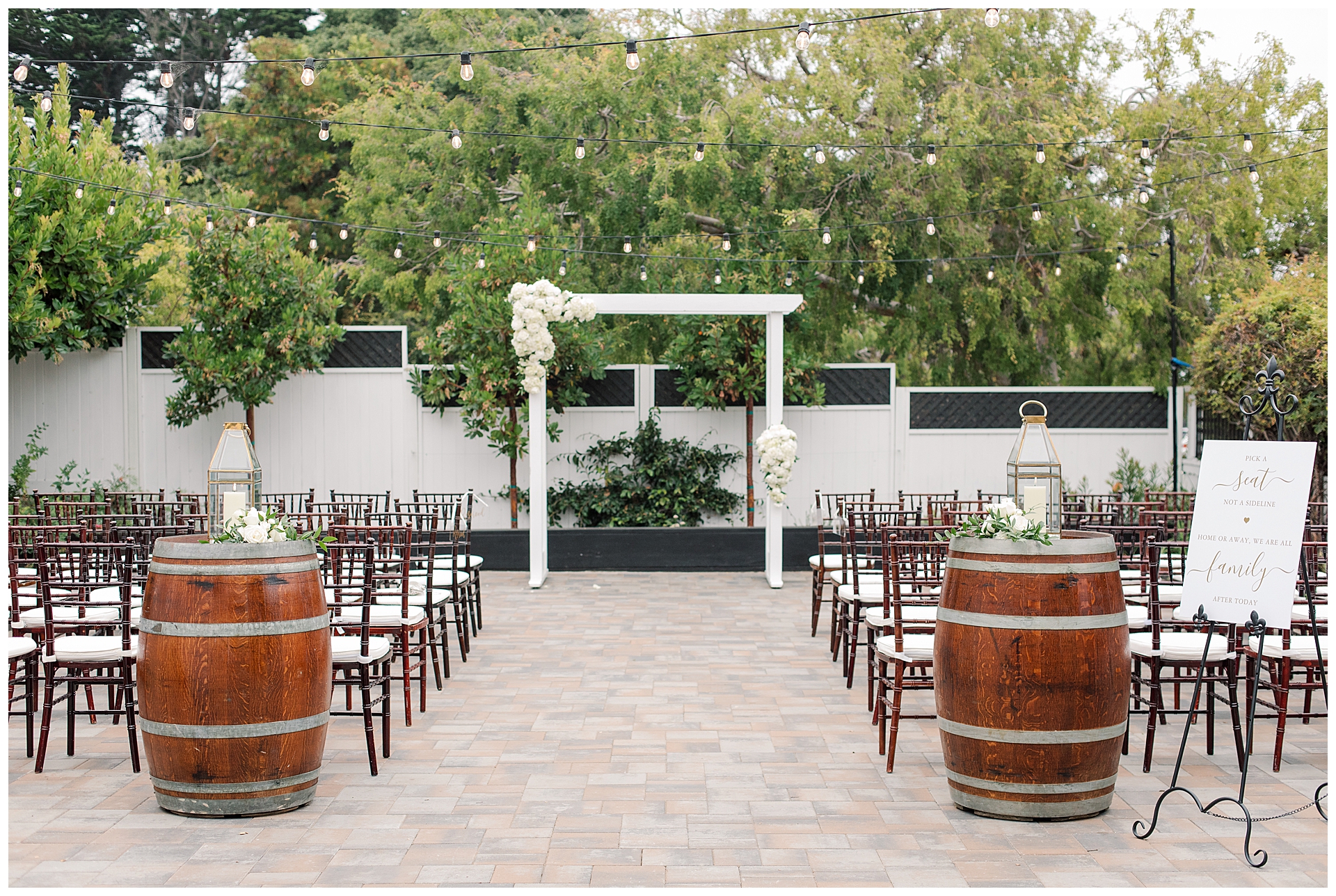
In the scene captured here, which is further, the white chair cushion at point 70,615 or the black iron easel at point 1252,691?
the white chair cushion at point 70,615

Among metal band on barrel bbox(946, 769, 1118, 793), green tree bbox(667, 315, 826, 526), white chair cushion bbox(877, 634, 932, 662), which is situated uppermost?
green tree bbox(667, 315, 826, 526)

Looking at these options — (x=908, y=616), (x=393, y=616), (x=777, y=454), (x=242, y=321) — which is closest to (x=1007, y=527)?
(x=908, y=616)

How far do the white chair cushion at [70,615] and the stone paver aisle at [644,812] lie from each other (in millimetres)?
495

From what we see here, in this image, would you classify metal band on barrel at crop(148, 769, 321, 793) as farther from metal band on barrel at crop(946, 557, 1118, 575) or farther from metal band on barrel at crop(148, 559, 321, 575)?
metal band on barrel at crop(946, 557, 1118, 575)

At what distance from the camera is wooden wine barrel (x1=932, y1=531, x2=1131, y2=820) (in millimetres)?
3732

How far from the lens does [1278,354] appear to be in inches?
385

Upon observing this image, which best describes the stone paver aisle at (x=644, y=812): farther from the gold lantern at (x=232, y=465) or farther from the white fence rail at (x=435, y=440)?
the white fence rail at (x=435, y=440)

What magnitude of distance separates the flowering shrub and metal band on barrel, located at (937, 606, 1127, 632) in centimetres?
26

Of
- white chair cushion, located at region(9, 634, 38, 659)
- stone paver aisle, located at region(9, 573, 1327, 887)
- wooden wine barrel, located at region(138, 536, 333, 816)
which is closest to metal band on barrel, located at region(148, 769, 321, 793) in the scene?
wooden wine barrel, located at region(138, 536, 333, 816)

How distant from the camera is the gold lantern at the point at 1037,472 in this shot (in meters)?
4.16

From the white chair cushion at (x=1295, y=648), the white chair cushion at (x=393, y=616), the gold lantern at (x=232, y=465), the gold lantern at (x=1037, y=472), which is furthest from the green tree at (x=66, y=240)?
the white chair cushion at (x=1295, y=648)

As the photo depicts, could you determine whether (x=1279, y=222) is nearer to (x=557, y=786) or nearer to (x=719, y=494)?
(x=719, y=494)

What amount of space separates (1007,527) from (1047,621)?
0.36m

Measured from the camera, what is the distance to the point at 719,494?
11234 mm
